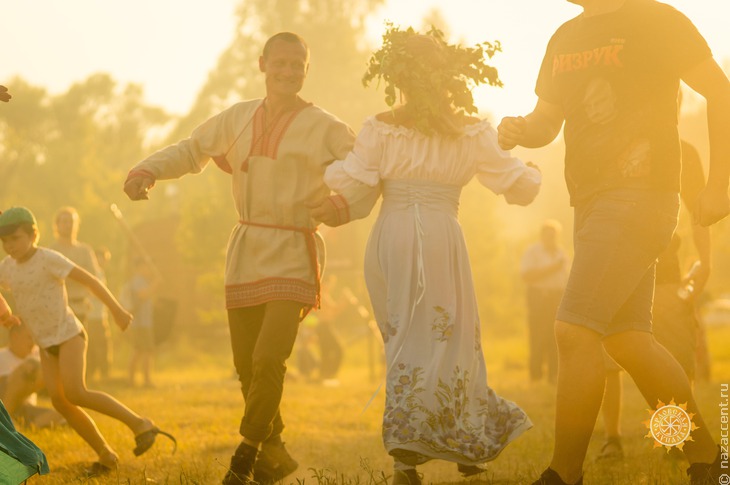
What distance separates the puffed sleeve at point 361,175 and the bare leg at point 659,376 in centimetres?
163

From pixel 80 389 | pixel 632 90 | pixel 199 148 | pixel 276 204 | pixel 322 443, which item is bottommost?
pixel 322 443

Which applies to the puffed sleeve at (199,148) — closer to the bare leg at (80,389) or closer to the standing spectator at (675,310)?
the bare leg at (80,389)

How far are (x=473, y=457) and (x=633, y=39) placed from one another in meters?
2.20

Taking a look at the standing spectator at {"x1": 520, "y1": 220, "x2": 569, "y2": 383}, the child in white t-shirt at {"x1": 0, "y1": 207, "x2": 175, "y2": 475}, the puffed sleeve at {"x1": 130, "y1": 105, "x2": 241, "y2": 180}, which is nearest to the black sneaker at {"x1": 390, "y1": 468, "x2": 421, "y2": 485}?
the child in white t-shirt at {"x1": 0, "y1": 207, "x2": 175, "y2": 475}

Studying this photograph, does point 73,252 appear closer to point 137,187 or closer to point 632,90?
point 137,187

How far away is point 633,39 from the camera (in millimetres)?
A: 4688

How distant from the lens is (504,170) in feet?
18.8

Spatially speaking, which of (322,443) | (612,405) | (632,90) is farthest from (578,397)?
(322,443)

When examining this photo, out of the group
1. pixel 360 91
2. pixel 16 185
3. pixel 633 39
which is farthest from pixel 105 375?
pixel 16 185

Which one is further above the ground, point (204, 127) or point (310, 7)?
point (310, 7)

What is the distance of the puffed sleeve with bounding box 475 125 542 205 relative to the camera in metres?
5.71

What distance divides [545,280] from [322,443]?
7.46m

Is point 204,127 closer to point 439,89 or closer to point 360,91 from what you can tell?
point 439,89

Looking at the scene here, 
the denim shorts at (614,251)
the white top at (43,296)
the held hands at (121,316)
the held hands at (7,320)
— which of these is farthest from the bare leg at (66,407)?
the denim shorts at (614,251)
